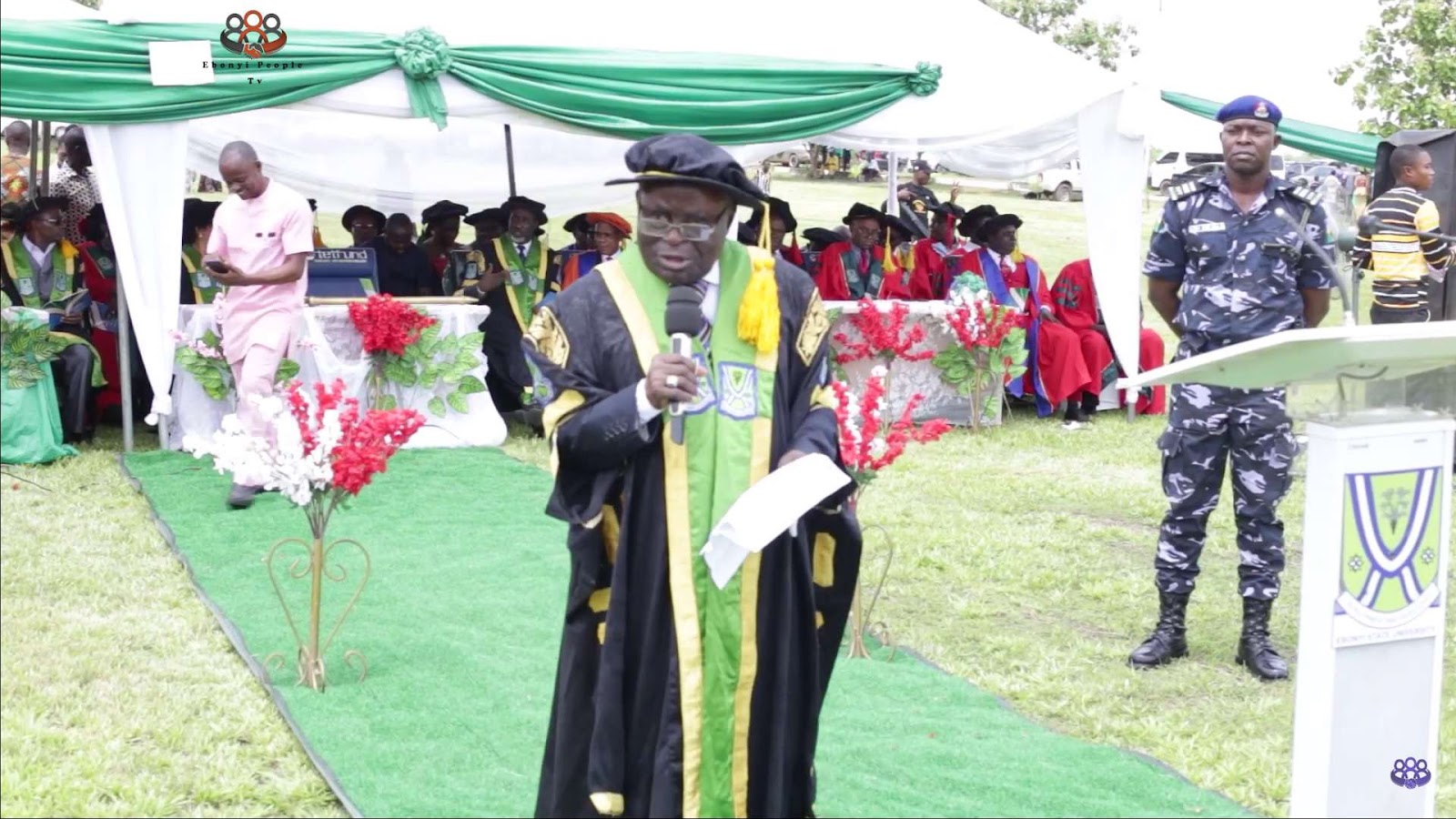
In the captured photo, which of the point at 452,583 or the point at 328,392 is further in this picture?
the point at 452,583

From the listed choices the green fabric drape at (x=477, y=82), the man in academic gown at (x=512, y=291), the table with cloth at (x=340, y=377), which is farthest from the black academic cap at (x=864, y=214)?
the table with cloth at (x=340, y=377)

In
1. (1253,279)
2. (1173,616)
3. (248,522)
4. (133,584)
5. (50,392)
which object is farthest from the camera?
(50,392)

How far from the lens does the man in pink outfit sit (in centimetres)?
834

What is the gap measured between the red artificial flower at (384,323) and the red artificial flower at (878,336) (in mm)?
2780

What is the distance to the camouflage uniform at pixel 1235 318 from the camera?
5.48m

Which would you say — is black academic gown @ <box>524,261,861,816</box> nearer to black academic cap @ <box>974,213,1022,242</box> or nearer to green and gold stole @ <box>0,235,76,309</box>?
green and gold stole @ <box>0,235,76,309</box>

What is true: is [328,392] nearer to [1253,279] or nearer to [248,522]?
[248,522]

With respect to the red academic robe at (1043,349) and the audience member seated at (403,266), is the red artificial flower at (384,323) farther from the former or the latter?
the red academic robe at (1043,349)

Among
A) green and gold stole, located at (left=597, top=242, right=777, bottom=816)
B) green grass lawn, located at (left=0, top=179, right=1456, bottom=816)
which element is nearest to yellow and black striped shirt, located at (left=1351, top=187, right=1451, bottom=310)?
green grass lawn, located at (left=0, top=179, right=1456, bottom=816)

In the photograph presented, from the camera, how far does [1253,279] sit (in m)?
5.48

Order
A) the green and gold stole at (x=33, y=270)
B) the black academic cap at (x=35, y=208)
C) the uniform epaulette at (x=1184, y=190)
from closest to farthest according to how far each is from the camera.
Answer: the uniform epaulette at (x=1184, y=190), the green and gold stole at (x=33, y=270), the black academic cap at (x=35, y=208)

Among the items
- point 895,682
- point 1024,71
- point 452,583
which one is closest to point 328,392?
Answer: point 452,583

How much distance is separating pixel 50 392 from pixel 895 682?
5.63 metres

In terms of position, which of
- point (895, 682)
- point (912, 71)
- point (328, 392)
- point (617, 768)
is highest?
point (912, 71)
